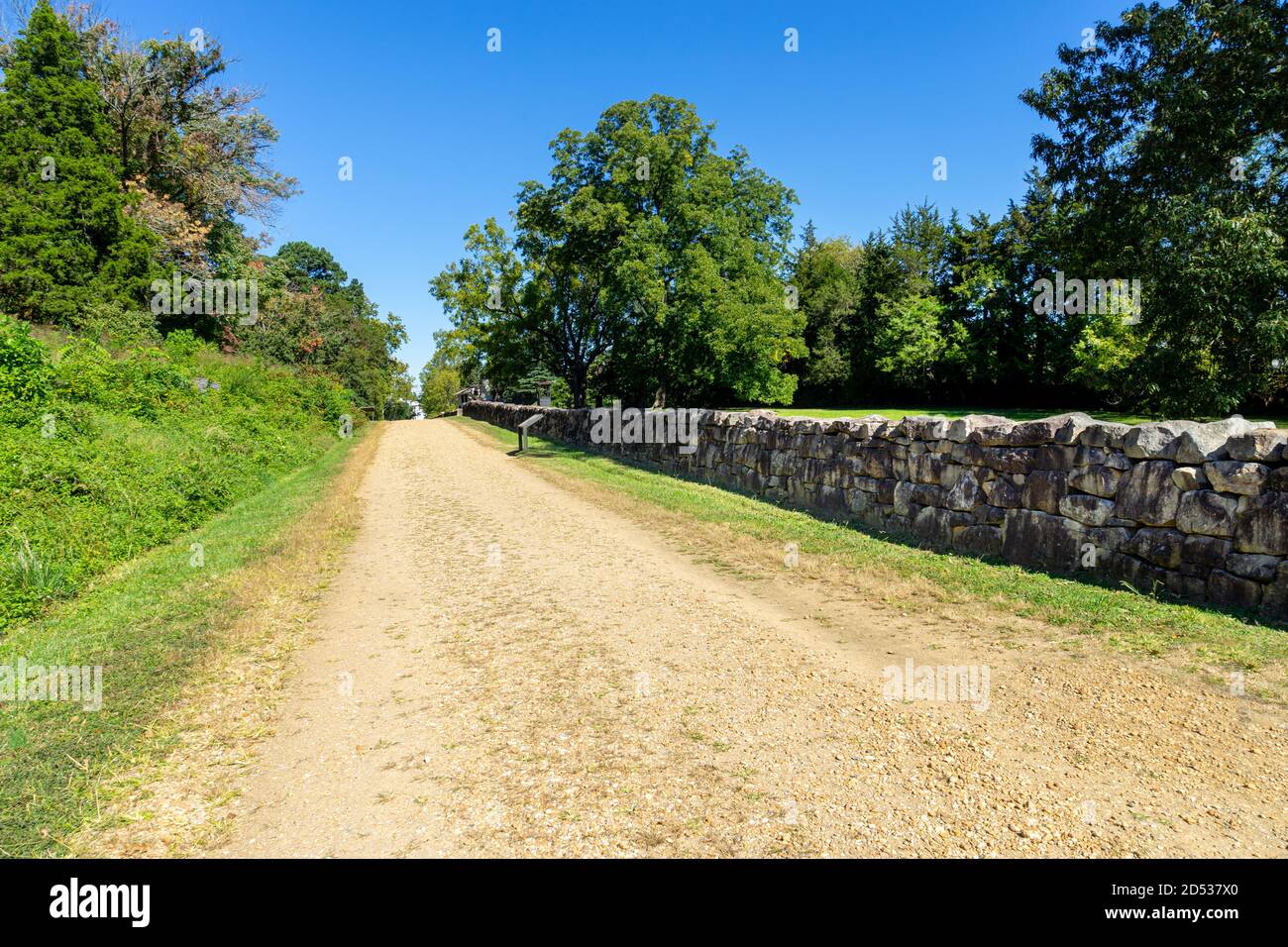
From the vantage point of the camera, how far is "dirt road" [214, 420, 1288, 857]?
301 cm

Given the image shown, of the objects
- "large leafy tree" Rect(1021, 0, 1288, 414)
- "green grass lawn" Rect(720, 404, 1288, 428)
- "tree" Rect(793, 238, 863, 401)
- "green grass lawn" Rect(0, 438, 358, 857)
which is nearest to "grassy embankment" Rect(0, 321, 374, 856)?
"green grass lawn" Rect(0, 438, 358, 857)

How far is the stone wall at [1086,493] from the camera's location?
548 centimetres

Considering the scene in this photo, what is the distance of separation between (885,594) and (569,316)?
2791cm

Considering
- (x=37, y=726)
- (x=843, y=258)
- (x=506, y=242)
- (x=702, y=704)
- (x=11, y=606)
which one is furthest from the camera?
(x=843, y=258)

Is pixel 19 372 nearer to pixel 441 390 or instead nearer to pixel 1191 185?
pixel 1191 185

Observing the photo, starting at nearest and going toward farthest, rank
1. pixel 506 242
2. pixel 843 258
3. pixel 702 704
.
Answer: pixel 702 704 → pixel 506 242 → pixel 843 258

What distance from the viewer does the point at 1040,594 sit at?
6180mm

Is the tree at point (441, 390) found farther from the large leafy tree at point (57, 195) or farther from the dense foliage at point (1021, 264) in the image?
the large leafy tree at point (57, 195)

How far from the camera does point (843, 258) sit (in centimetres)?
5553

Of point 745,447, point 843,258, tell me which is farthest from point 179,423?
point 843,258

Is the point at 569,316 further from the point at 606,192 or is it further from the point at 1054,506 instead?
the point at 1054,506

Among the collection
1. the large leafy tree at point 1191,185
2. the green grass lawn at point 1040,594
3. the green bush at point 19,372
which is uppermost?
the large leafy tree at point 1191,185

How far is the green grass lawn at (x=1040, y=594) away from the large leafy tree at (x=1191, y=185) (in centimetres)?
1104

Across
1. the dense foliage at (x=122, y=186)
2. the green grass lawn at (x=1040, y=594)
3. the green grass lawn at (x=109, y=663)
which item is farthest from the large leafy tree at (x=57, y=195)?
the green grass lawn at (x=1040, y=594)
